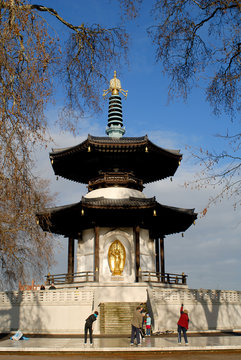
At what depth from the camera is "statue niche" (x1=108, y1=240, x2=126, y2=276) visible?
25.4m

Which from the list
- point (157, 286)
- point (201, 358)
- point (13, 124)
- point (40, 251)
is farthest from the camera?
point (157, 286)

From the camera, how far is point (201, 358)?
1098 centimetres

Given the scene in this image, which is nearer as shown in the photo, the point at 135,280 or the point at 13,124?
the point at 13,124

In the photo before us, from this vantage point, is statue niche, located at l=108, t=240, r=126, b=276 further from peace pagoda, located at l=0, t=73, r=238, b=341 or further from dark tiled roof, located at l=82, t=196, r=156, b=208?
dark tiled roof, located at l=82, t=196, r=156, b=208

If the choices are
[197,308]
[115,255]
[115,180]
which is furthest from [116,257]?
[197,308]

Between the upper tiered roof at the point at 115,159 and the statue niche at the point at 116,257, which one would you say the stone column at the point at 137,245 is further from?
the upper tiered roof at the point at 115,159

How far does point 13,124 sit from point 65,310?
1578cm

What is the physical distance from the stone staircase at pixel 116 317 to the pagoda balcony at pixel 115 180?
901cm

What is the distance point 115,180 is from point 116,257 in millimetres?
5511

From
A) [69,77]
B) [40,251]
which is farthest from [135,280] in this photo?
[69,77]

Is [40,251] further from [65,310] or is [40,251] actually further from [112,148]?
[112,148]

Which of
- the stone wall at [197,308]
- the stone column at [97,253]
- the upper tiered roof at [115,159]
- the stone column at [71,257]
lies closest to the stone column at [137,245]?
the stone wall at [197,308]

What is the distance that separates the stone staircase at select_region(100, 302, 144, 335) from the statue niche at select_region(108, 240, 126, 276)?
3901mm

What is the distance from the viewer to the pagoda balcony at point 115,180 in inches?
1080
